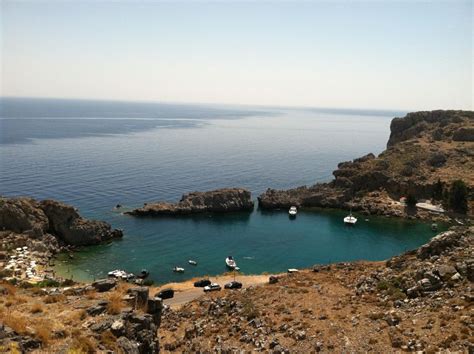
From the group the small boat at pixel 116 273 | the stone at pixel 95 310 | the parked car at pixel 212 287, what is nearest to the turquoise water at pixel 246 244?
the small boat at pixel 116 273

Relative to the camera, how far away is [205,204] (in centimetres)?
9119

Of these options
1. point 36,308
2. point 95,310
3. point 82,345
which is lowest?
point 36,308

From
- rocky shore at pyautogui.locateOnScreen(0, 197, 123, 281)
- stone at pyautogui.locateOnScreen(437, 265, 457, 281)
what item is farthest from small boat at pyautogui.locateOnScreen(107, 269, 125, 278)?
stone at pyautogui.locateOnScreen(437, 265, 457, 281)

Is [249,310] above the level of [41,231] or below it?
above

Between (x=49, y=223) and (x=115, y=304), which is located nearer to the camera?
(x=115, y=304)

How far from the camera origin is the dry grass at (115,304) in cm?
1939

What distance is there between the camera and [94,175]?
11381cm

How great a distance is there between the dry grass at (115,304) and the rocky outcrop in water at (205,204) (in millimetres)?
64512

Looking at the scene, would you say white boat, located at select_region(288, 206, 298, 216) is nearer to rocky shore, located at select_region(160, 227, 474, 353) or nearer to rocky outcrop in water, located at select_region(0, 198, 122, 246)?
rocky outcrop in water, located at select_region(0, 198, 122, 246)

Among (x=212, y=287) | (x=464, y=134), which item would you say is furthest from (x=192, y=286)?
(x=464, y=134)

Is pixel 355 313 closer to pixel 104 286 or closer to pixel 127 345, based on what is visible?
pixel 104 286

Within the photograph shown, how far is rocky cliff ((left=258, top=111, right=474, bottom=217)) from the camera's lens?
316 feet

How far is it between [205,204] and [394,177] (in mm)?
47654

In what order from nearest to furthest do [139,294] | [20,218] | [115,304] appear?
[115,304] < [139,294] < [20,218]
